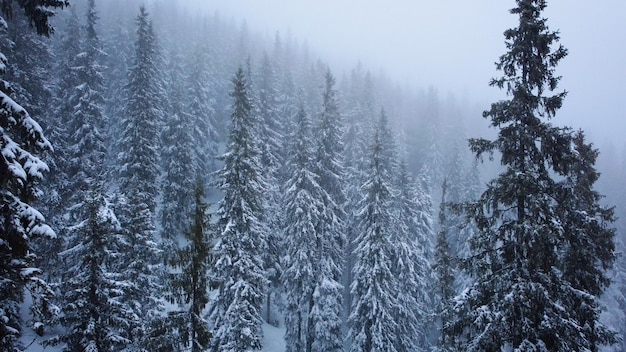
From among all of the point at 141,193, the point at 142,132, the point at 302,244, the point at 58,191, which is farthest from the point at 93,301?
the point at 142,132

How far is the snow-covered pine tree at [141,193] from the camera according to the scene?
19.4m

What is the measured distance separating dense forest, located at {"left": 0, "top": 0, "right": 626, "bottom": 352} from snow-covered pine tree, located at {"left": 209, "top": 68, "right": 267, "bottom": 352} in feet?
0.36

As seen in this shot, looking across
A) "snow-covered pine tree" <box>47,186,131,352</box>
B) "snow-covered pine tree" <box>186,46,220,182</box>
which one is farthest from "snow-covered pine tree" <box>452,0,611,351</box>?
"snow-covered pine tree" <box>186,46,220,182</box>

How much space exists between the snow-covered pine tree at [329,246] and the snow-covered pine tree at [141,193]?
10321mm

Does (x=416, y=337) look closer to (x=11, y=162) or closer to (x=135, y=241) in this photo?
(x=135, y=241)

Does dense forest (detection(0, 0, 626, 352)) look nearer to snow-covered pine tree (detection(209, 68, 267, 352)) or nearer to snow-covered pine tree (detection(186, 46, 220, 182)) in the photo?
snow-covered pine tree (detection(209, 68, 267, 352))

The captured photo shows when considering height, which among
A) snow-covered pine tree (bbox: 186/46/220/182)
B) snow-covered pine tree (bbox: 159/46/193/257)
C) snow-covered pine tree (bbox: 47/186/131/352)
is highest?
snow-covered pine tree (bbox: 186/46/220/182)

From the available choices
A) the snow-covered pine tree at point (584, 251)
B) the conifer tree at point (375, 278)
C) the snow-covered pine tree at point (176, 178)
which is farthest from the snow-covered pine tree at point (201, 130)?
the snow-covered pine tree at point (584, 251)

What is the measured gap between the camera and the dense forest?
1066 centimetres

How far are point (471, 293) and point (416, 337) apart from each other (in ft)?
66.3

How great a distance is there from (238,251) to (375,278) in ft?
31.6

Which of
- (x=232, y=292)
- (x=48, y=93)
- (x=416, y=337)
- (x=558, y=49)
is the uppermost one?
(x=48, y=93)

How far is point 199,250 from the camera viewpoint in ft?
53.4

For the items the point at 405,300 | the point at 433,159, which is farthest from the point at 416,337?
the point at 433,159
